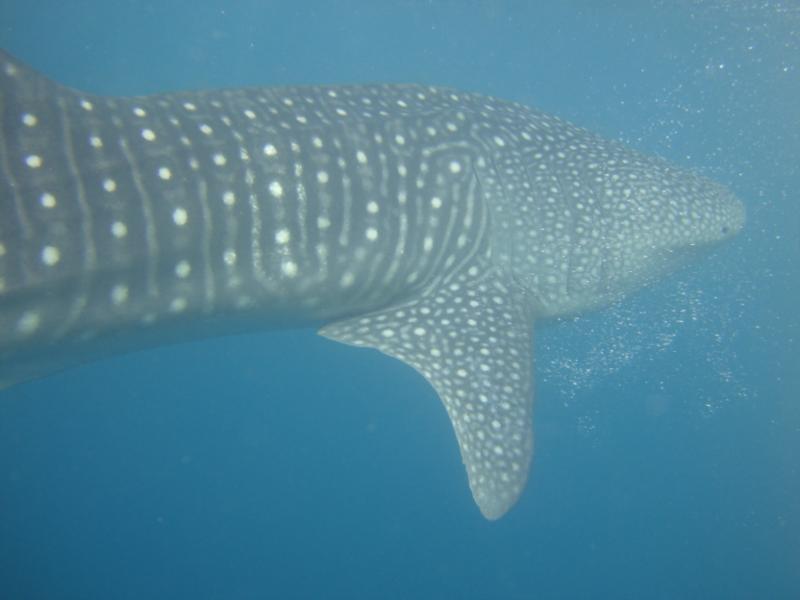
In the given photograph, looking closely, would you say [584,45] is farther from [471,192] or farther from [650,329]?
[471,192]

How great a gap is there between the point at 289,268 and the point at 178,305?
2.55 feet

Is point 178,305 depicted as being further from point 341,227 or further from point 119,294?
point 341,227

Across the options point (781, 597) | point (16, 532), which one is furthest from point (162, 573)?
point (781, 597)

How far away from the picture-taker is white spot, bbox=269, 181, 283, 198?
4035mm

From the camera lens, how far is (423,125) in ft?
16.2

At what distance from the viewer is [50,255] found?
3.24m

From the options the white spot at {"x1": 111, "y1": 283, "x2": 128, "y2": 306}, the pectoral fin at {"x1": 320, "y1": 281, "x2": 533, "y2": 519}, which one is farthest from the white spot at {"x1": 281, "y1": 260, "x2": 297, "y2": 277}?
the white spot at {"x1": 111, "y1": 283, "x2": 128, "y2": 306}

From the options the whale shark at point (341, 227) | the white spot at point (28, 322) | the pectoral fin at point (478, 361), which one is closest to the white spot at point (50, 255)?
the whale shark at point (341, 227)

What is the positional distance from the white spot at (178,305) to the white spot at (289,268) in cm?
69

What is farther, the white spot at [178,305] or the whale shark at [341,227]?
the white spot at [178,305]

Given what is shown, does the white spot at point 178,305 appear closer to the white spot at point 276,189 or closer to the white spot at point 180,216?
the white spot at point 180,216

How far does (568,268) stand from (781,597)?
14139mm

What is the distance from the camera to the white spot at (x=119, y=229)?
3.45 meters

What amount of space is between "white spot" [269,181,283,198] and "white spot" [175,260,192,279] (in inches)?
28.7
